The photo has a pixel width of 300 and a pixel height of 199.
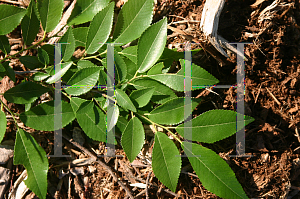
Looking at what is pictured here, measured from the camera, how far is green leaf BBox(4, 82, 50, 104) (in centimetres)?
105

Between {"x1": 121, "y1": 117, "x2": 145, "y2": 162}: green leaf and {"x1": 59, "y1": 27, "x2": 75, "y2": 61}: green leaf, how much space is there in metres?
0.38

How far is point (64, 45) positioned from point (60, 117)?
1.02ft

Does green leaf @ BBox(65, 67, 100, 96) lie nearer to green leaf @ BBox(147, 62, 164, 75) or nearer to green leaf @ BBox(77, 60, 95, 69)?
green leaf @ BBox(77, 60, 95, 69)

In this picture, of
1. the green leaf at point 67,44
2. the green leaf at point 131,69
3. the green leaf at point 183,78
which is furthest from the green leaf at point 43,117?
the green leaf at point 183,78

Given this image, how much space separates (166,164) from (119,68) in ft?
1.42

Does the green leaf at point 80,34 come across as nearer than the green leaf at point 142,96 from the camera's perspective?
No

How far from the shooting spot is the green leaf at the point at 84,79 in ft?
3.19

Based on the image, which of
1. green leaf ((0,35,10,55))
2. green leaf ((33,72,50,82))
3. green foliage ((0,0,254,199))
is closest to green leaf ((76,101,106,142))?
green foliage ((0,0,254,199))

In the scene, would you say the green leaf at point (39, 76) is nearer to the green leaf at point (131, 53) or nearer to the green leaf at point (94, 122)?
the green leaf at point (94, 122)

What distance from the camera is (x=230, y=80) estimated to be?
119cm

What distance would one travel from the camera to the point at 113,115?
3.37 feet

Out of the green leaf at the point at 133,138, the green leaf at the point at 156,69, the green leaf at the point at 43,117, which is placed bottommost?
the green leaf at the point at 133,138

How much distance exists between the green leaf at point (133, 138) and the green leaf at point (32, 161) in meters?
0.41

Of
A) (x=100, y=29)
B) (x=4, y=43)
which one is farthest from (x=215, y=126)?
(x=4, y=43)
